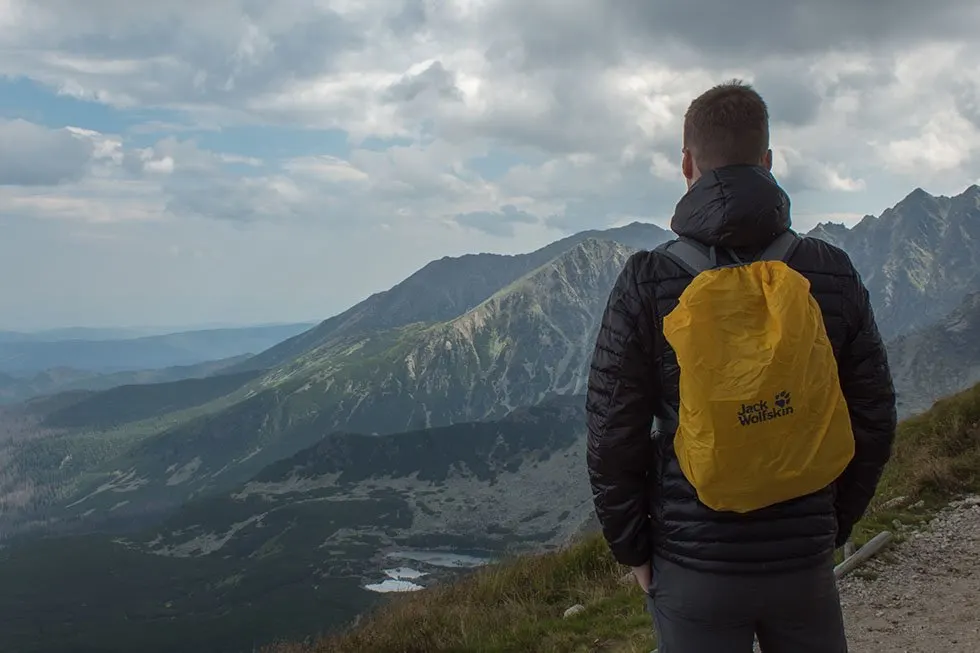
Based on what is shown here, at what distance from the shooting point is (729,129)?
365 cm

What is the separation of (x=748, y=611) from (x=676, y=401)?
990mm

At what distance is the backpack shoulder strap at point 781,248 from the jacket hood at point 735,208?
0.15 ft

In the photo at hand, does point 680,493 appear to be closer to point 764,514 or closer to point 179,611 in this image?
point 764,514

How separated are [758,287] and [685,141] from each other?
0.92 metres

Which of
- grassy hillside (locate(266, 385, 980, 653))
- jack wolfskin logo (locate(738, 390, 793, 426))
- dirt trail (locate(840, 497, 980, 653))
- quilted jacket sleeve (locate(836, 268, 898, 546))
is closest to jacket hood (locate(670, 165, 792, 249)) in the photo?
quilted jacket sleeve (locate(836, 268, 898, 546))

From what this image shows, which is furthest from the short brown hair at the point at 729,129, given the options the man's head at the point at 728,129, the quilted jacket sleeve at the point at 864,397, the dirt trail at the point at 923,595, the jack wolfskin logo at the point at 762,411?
the dirt trail at the point at 923,595

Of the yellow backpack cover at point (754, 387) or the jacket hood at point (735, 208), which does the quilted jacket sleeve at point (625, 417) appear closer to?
the yellow backpack cover at point (754, 387)

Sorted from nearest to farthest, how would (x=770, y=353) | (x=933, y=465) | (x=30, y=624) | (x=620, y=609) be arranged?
(x=770, y=353), (x=620, y=609), (x=933, y=465), (x=30, y=624)

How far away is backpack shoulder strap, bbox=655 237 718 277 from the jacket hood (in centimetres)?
4

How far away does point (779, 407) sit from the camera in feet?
10.9

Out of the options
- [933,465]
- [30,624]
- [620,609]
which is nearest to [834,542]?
[620,609]

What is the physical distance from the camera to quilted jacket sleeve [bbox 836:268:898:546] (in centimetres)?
383

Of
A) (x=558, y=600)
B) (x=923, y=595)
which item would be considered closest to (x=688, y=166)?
(x=923, y=595)

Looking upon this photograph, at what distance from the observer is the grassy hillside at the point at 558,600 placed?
9.50 meters
